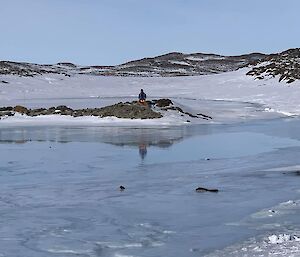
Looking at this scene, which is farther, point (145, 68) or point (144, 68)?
point (144, 68)

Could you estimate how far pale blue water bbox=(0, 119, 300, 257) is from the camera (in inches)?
273

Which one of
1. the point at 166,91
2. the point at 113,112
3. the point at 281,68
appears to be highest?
the point at 281,68

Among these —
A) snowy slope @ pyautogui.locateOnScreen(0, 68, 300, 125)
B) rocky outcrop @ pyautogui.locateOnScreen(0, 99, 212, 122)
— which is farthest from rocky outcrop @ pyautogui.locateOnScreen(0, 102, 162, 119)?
snowy slope @ pyautogui.locateOnScreen(0, 68, 300, 125)

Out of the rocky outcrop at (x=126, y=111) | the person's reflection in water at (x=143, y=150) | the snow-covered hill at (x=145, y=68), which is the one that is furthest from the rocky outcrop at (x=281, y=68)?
the person's reflection in water at (x=143, y=150)

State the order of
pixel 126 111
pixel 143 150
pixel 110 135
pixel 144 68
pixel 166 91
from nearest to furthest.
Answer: pixel 143 150
pixel 110 135
pixel 126 111
pixel 166 91
pixel 144 68

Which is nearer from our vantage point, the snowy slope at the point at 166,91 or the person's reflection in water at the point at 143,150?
the person's reflection in water at the point at 143,150

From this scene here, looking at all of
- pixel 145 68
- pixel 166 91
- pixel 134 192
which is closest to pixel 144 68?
pixel 145 68

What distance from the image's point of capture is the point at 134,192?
1020cm

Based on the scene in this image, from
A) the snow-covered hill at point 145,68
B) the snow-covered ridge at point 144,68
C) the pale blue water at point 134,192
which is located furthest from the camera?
the snow-covered hill at point 145,68

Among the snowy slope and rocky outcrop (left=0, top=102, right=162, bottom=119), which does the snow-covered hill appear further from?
rocky outcrop (left=0, top=102, right=162, bottom=119)

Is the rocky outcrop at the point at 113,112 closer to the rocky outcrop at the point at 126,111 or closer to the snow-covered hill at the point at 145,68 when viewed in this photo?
the rocky outcrop at the point at 126,111

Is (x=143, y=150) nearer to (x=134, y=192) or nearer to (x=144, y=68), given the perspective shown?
(x=134, y=192)

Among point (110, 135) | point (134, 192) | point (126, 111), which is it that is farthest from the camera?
point (126, 111)

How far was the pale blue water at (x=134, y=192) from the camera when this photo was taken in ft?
22.7
